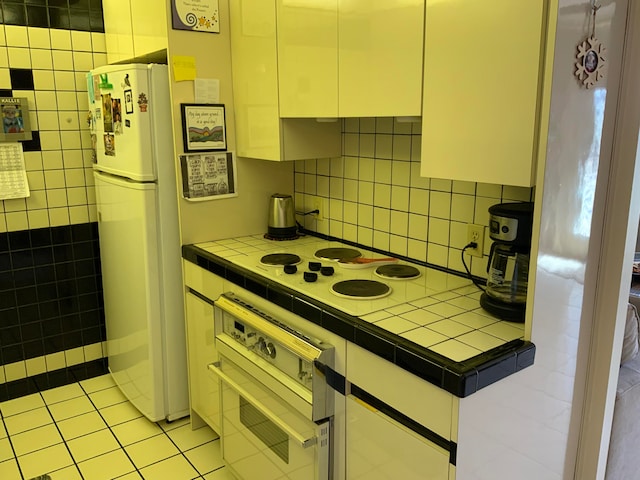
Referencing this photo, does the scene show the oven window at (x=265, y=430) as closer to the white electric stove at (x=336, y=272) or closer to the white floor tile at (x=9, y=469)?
the white electric stove at (x=336, y=272)

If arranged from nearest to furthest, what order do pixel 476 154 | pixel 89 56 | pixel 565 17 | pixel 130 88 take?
pixel 565 17 < pixel 476 154 < pixel 130 88 < pixel 89 56

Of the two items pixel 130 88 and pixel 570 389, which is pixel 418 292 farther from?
pixel 130 88

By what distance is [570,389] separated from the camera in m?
1.60

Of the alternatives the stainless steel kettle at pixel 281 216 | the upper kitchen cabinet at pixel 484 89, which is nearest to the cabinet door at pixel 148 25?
the stainless steel kettle at pixel 281 216

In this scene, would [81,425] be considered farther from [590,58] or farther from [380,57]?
[590,58]

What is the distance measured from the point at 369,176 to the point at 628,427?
4.31 feet

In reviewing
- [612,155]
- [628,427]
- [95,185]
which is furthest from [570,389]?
[95,185]

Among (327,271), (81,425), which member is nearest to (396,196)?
(327,271)

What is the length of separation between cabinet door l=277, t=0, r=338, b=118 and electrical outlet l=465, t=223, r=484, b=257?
0.63 meters

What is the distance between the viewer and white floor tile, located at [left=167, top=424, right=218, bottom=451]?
2523 mm

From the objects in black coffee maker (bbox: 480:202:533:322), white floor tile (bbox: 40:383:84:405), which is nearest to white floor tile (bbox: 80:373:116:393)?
white floor tile (bbox: 40:383:84:405)

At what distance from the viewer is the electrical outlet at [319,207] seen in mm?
2609

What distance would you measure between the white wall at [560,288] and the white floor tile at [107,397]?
2174mm

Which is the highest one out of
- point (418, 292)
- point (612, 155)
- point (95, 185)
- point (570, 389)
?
point (612, 155)
